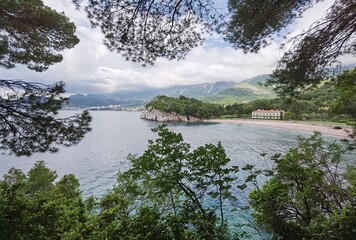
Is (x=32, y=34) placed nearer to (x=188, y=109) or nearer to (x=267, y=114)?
(x=188, y=109)

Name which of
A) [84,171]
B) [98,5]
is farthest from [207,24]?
[84,171]

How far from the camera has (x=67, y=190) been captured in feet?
32.7

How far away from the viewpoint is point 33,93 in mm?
4965

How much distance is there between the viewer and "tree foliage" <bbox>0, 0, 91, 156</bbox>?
485 cm

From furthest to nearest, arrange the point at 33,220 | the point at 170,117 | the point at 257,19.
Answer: the point at 170,117 → the point at 257,19 → the point at 33,220

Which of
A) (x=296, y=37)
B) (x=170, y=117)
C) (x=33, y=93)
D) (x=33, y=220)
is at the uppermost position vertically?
(x=296, y=37)

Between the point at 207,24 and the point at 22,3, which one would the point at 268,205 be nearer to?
the point at 207,24

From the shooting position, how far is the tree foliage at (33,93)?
4.85 metres

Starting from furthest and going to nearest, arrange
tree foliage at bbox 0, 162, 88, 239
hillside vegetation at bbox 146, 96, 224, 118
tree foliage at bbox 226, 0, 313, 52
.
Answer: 1. hillside vegetation at bbox 146, 96, 224, 118
2. tree foliage at bbox 226, 0, 313, 52
3. tree foliage at bbox 0, 162, 88, 239

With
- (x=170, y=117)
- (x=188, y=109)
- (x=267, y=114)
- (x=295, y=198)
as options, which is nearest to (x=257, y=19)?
(x=295, y=198)

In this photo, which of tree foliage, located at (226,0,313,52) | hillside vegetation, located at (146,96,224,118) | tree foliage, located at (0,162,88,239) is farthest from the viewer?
hillside vegetation, located at (146,96,224,118)

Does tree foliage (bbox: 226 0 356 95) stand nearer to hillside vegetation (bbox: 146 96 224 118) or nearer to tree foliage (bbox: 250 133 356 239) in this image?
tree foliage (bbox: 250 133 356 239)

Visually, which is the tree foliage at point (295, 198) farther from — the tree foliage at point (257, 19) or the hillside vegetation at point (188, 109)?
the hillside vegetation at point (188, 109)

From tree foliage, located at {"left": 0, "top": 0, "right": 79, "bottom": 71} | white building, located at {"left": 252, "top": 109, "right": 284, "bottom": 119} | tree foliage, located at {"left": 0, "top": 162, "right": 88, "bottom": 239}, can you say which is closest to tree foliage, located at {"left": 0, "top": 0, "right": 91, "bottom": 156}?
tree foliage, located at {"left": 0, "top": 0, "right": 79, "bottom": 71}
